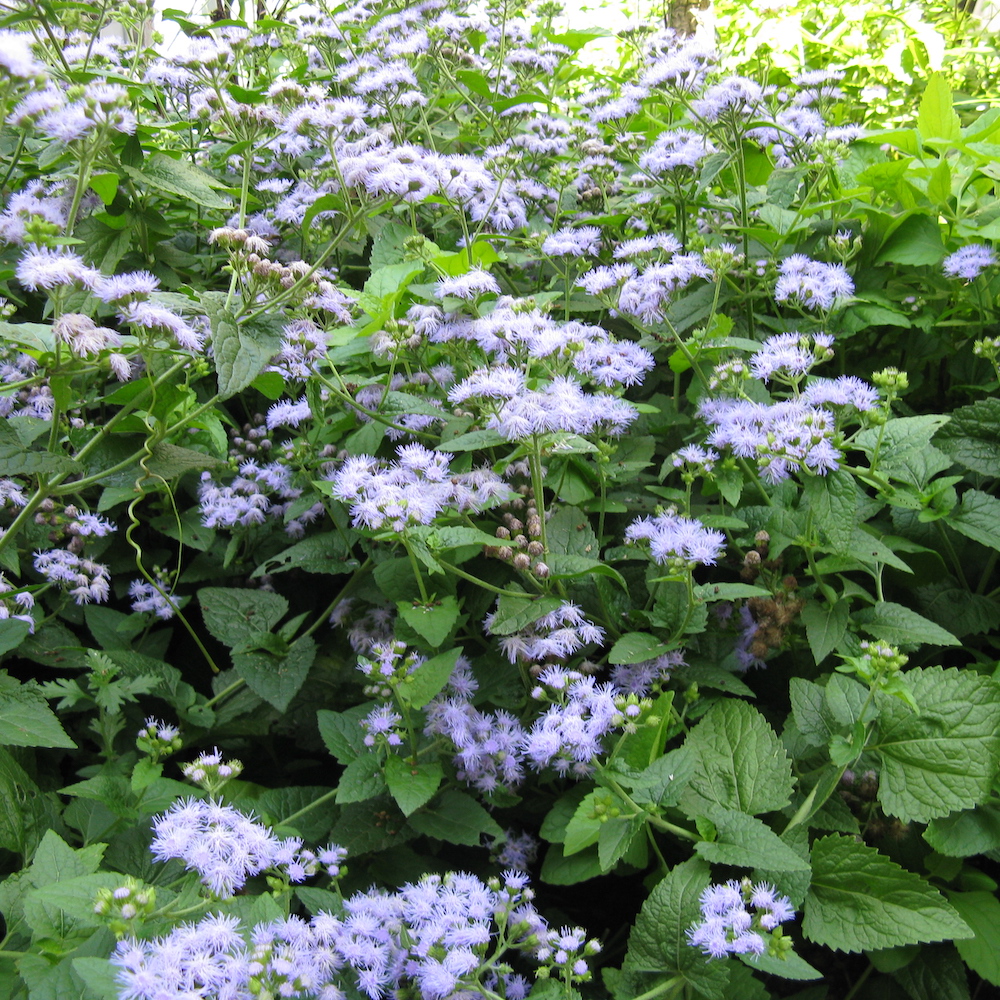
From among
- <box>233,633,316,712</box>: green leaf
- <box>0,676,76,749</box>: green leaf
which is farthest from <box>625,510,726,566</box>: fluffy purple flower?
<box>0,676,76,749</box>: green leaf

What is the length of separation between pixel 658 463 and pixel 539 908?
136 centimetres

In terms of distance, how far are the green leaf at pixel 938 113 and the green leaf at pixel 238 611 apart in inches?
96.8

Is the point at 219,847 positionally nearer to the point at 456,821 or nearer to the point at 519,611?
the point at 456,821

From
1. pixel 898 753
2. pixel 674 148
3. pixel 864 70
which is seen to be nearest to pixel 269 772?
pixel 898 753

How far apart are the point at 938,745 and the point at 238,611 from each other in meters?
1.76

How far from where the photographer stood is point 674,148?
2.80 metres

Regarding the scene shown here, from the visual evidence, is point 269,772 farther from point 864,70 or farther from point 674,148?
point 864,70

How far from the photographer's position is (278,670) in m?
2.20

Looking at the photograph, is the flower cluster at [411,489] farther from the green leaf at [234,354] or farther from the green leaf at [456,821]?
the green leaf at [456,821]

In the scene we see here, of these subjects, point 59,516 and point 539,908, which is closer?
point 539,908

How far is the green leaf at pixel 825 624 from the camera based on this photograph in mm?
1991

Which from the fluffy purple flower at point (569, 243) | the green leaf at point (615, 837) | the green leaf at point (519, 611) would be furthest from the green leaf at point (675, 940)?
the fluffy purple flower at point (569, 243)

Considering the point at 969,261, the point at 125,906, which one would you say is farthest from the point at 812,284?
the point at 125,906

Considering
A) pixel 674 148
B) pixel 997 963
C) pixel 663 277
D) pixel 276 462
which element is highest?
pixel 674 148
